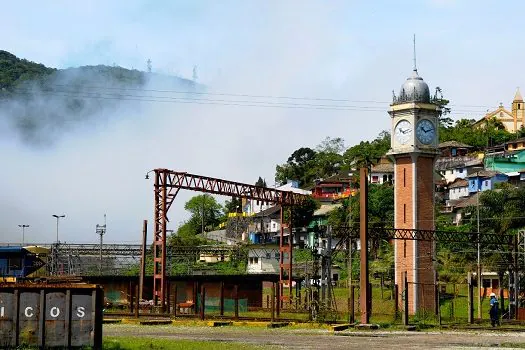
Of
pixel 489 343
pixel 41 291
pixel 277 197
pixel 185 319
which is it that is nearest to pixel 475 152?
pixel 277 197

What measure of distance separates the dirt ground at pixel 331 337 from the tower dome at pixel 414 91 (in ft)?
102

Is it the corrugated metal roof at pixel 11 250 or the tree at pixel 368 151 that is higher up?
the tree at pixel 368 151

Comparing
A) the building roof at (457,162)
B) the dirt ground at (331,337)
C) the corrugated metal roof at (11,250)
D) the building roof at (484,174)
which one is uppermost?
the building roof at (457,162)

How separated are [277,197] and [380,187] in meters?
35.5

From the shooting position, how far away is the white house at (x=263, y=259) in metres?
102

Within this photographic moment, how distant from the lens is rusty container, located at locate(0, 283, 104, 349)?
25234 millimetres

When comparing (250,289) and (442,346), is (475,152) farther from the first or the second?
(442,346)

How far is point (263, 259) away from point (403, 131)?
37968 mm

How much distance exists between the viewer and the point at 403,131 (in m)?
68.3

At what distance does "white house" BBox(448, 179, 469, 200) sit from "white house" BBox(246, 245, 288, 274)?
2364 centimetres

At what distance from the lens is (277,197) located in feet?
239

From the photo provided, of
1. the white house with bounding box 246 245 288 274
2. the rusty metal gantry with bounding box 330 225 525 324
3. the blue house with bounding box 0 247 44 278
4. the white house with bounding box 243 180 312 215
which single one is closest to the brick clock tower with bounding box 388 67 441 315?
the rusty metal gantry with bounding box 330 225 525 324

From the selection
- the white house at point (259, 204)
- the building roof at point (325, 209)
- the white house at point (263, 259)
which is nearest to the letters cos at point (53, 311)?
the white house at point (263, 259)

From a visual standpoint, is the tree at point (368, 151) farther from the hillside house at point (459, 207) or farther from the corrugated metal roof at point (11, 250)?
the corrugated metal roof at point (11, 250)
